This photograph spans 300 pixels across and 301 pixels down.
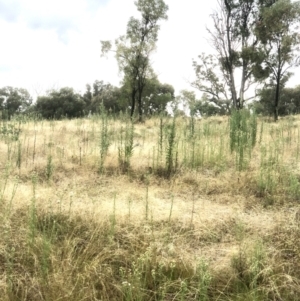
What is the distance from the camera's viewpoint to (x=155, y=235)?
10.2 ft

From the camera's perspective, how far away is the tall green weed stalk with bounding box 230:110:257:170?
512 centimetres

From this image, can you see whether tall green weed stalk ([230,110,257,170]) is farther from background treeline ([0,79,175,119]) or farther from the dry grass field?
background treeline ([0,79,175,119])

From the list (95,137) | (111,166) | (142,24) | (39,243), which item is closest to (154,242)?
(39,243)

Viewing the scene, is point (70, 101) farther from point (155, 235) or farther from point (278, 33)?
point (155, 235)

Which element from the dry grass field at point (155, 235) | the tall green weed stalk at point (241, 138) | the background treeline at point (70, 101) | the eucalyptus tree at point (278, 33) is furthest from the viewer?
the background treeline at point (70, 101)

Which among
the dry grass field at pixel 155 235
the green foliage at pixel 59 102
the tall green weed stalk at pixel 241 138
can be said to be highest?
the green foliage at pixel 59 102

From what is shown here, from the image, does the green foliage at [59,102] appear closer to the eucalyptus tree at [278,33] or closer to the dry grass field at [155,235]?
the eucalyptus tree at [278,33]

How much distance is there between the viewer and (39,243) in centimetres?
286

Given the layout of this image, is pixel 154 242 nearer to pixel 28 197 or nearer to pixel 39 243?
pixel 39 243

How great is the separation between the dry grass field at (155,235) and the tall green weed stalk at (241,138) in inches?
4.7

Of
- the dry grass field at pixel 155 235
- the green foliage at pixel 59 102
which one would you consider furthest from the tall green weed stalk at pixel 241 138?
the green foliage at pixel 59 102

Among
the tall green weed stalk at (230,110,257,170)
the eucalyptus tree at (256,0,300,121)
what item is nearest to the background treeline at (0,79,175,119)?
the eucalyptus tree at (256,0,300,121)

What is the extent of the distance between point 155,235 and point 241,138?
115 inches

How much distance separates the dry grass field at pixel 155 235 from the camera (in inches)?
98.1
